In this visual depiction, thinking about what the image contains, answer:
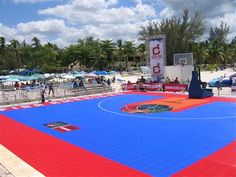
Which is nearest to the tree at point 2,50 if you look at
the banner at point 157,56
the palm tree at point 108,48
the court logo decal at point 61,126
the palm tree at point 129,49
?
the palm tree at point 108,48

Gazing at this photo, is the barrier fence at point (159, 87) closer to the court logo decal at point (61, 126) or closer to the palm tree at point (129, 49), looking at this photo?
the court logo decal at point (61, 126)

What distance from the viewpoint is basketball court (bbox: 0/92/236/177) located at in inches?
422

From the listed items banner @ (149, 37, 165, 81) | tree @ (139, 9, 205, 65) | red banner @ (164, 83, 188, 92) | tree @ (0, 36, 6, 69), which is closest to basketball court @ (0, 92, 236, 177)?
red banner @ (164, 83, 188, 92)

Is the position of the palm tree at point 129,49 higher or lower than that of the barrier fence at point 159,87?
higher

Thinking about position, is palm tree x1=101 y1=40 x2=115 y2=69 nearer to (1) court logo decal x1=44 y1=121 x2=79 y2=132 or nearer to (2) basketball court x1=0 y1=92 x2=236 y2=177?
(2) basketball court x1=0 y1=92 x2=236 y2=177

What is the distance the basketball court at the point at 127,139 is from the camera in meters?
10.7

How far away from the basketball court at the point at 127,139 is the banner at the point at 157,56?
13472 mm

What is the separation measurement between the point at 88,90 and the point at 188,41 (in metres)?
52.3

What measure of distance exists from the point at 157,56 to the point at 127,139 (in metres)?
24.8

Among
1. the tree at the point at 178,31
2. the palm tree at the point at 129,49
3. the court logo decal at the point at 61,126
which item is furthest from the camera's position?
the palm tree at the point at 129,49

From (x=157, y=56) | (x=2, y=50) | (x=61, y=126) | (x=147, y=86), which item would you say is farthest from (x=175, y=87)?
(x=2, y=50)

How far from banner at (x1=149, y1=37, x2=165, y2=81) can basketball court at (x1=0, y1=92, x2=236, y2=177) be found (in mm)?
13472

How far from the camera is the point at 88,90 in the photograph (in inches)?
1391

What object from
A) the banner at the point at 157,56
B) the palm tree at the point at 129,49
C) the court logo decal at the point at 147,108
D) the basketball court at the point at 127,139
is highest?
the palm tree at the point at 129,49
